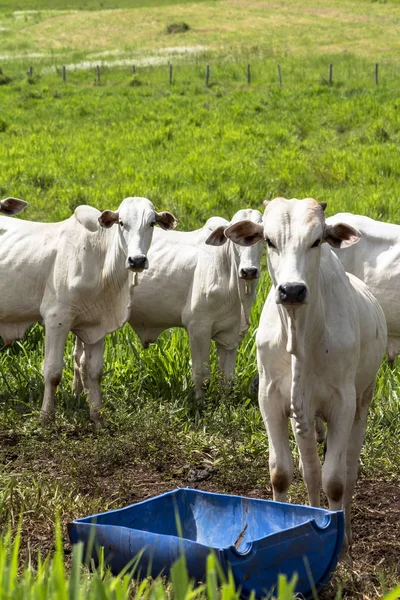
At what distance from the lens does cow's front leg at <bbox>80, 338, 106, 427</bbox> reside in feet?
22.6

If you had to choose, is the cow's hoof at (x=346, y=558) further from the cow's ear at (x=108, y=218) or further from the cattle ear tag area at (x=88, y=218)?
the cattle ear tag area at (x=88, y=218)

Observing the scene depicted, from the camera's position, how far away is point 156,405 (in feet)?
23.1

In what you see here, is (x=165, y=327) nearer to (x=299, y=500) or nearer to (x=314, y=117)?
(x=299, y=500)

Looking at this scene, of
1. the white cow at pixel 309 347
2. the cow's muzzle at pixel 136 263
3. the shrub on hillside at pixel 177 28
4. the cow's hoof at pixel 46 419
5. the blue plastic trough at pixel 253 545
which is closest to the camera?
the blue plastic trough at pixel 253 545

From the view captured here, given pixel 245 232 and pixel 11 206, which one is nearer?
pixel 245 232

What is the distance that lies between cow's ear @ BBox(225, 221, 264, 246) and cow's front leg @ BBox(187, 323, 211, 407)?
2.89 m

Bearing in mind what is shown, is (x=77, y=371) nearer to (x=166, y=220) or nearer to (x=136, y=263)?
(x=166, y=220)

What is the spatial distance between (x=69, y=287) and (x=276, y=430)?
9.70 feet

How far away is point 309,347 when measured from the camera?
449 cm

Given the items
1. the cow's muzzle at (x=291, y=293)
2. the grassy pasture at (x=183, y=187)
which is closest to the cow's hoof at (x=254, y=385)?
the grassy pasture at (x=183, y=187)

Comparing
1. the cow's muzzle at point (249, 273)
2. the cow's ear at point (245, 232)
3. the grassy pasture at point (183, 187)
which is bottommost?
the grassy pasture at point (183, 187)

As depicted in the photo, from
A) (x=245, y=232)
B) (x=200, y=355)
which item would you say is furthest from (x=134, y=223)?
(x=245, y=232)

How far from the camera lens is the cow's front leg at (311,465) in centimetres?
470

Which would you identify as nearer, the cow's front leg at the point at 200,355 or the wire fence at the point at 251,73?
the cow's front leg at the point at 200,355
